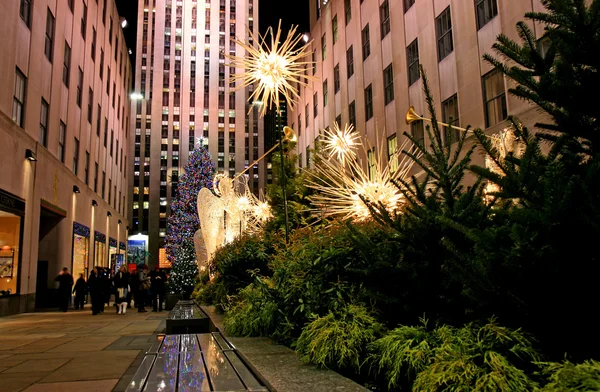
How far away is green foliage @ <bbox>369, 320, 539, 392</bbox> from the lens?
276cm

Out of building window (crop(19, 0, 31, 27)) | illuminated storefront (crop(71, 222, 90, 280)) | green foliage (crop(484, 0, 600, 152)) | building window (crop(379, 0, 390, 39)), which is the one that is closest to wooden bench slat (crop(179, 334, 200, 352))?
green foliage (crop(484, 0, 600, 152))

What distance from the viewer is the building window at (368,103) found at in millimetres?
26169

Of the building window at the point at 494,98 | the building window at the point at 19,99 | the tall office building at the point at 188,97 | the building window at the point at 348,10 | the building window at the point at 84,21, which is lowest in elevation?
the building window at the point at 494,98

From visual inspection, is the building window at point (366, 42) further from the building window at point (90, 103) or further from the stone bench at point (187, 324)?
the stone bench at point (187, 324)

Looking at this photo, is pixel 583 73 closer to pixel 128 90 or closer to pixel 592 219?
pixel 592 219

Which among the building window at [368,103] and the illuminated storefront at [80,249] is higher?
the building window at [368,103]

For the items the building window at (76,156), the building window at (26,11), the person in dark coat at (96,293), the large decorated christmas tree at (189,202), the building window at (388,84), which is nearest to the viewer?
the person in dark coat at (96,293)

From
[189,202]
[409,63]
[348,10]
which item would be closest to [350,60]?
[348,10]

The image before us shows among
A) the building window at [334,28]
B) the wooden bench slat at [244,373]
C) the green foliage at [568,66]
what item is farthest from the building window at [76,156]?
the green foliage at [568,66]

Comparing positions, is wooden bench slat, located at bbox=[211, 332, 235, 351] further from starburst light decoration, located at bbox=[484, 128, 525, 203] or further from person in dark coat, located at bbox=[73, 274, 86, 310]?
person in dark coat, located at bbox=[73, 274, 86, 310]

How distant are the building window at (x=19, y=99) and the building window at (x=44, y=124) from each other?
2599mm

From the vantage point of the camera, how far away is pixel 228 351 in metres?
5.02

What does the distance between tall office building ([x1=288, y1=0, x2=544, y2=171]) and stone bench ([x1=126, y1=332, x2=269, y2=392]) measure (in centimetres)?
891

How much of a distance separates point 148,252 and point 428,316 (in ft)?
255
